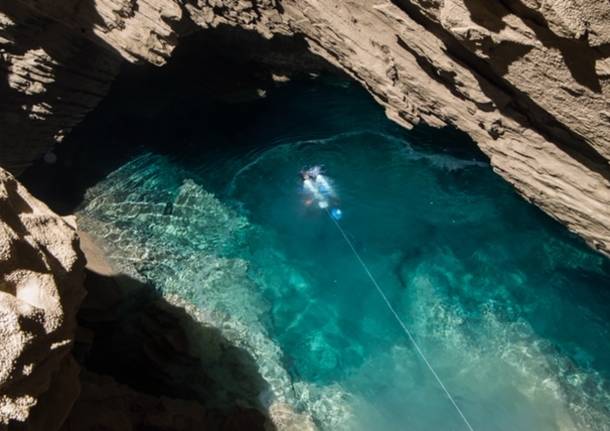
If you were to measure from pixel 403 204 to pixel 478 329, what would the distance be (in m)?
2.07

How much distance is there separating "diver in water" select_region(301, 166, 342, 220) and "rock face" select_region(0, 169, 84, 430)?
15.1 feet

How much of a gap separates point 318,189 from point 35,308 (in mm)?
5530

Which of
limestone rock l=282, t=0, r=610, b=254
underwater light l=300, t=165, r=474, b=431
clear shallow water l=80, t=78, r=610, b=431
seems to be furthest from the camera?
underwater light l=300, t=165, r=474, b=431

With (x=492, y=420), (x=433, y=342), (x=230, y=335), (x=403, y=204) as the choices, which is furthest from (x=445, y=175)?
(x=230, y=335)

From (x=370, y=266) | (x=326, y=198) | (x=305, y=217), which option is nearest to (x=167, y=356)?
(x=305, y=217)

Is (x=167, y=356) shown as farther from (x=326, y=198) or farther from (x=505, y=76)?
(x=505, y=76)

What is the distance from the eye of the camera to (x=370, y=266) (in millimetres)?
7711

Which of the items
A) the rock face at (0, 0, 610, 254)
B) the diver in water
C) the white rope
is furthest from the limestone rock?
the white rope

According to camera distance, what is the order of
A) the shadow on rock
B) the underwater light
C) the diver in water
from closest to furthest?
1. the shadow on rock
2. the underwater light
3. the diver in water

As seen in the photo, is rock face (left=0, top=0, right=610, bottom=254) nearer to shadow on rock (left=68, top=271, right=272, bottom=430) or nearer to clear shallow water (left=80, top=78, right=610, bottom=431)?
clear shallow water (left=80, top=78, right=610, bottom=431)

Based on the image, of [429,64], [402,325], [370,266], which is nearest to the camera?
[429,64]

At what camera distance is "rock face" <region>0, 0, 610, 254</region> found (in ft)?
11.2

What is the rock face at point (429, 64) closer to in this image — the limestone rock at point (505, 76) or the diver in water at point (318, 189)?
the limestone rock at point (505, 76)

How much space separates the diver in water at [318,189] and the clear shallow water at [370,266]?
16 centimetres
